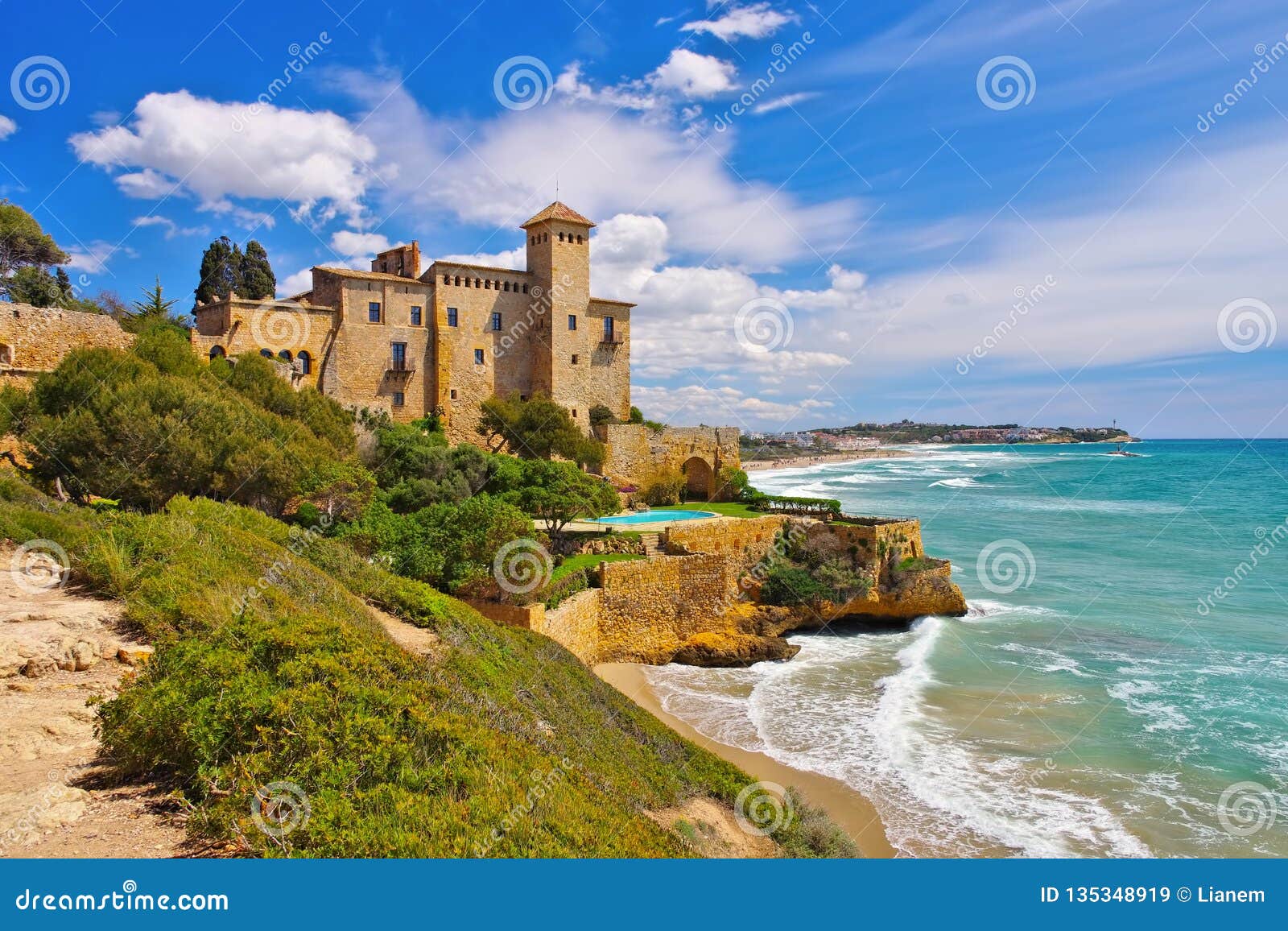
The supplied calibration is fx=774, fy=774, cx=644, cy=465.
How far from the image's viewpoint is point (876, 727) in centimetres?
1354

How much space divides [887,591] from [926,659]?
4.09 m

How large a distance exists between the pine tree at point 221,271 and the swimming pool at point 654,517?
69.9 ft

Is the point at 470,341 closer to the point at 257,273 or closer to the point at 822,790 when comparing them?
the point at 257,273

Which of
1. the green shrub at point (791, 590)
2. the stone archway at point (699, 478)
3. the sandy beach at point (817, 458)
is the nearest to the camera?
the green shrub at point (791, 590)

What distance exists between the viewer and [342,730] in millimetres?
4863

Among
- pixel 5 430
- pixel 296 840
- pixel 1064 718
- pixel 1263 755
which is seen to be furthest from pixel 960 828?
pixel 5 430

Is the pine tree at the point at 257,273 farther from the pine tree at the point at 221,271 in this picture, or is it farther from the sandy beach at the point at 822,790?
the sandy beach at the point at 822,790

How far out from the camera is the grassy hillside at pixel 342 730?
171 inches

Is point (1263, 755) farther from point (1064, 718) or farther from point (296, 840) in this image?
point (296, 840)

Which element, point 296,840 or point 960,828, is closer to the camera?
point 296,840

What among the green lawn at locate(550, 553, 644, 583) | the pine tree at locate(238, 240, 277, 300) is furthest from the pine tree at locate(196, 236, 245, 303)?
the green lawn at locate(550, 553, 644, 583)

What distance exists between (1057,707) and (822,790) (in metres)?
6.38

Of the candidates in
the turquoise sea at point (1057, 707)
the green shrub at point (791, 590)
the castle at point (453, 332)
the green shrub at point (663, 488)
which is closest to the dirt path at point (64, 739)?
the turquoise sea at point (1057, 707)

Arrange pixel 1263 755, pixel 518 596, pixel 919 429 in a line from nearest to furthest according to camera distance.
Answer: pixel 1263 755, pixel 518 596, pixel 919 429
